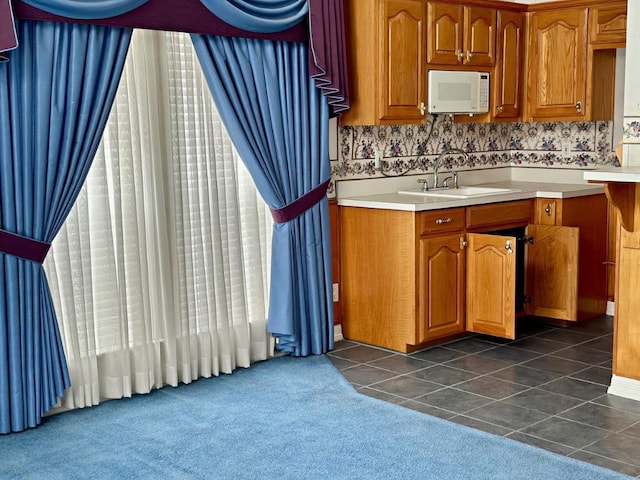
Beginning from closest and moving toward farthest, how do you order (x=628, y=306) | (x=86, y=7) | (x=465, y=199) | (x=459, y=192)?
(x=86, y=7), (x=628, y=306), (x=465, y=199), (x=459, y=192)

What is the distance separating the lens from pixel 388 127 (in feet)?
18.0

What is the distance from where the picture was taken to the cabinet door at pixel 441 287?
4.91 metres

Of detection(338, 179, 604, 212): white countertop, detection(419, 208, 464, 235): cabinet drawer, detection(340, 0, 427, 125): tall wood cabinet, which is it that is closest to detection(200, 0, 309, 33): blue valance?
detection(340, 0, 427, 125): tall wood cabinet

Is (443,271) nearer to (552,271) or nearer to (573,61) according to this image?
(552,271)

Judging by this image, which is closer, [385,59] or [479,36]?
[385,59]

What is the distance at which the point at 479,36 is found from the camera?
546cm

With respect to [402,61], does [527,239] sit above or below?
below

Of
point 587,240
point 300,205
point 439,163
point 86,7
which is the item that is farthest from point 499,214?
point 86,7

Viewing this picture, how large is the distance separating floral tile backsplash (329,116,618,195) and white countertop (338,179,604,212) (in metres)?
0.18

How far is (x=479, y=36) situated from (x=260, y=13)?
1661 mm

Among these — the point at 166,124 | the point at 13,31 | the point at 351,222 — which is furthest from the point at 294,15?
the point at 13,31

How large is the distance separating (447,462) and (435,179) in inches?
102

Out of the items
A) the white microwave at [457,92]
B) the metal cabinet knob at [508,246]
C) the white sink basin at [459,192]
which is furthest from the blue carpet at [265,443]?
the white microwave at [457,92]

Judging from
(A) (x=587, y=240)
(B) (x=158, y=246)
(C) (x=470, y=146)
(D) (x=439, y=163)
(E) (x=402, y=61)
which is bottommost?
(A) (x=587, y=240)
